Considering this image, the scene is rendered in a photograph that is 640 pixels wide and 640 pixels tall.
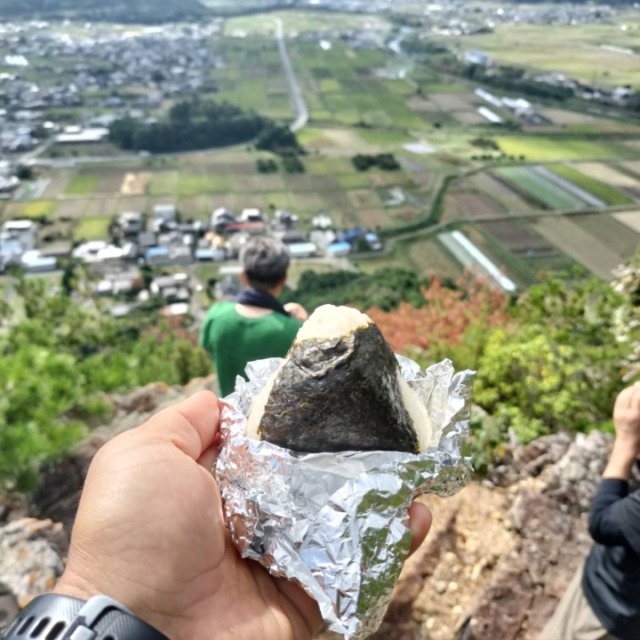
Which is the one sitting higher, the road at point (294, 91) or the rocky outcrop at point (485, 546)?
the rocky outcrop at point (485, 546)

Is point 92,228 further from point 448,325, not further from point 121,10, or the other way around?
point 121,10

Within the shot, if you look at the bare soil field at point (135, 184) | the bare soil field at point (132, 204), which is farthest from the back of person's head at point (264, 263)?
the bare soil field at point (135, 184)

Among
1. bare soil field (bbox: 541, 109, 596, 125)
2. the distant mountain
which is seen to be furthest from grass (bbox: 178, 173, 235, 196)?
the distant mountain

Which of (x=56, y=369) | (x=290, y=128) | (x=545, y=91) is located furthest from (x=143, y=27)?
(x=56, y=369)

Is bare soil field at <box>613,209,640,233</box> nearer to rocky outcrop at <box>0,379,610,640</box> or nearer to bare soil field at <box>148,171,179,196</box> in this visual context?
rocky outcrop at <box>0,379,610,640</box>

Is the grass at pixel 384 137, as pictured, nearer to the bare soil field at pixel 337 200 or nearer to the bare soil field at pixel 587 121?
the bare soil field at pixel 337 200

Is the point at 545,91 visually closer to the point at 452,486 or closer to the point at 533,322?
Answer: the point at 533,322

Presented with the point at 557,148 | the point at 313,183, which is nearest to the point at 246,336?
the point at 313,183
